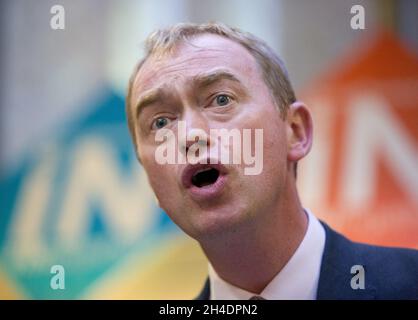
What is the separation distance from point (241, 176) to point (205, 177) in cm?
8

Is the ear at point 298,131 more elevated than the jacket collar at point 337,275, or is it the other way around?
the ear at point 298,131

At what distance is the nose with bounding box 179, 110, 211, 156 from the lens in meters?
1.30

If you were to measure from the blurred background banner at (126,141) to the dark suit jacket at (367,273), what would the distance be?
5.5 inches

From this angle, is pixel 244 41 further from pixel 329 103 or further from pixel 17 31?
pixel 17 31

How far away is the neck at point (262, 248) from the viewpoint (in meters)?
1.37

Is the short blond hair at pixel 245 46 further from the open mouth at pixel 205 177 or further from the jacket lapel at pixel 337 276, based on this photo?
the jacket lapel at pixel 337 276

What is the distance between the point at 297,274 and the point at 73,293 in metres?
0.53

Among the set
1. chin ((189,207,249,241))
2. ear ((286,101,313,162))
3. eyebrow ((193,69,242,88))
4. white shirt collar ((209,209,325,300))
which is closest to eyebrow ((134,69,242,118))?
eyebrow ((193,69,242,88))

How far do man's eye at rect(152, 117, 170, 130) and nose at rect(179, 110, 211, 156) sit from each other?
0.05 metres

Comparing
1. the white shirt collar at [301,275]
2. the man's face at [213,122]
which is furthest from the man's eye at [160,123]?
the white shirt collar at [301,275]

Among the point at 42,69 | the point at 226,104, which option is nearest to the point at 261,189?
the point at 226,104

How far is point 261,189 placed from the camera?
4.35 feet

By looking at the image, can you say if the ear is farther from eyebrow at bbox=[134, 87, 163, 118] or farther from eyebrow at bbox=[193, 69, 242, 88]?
eyebrow at bbox=[134, 87, 163, 118]

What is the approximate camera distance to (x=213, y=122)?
133 cm
